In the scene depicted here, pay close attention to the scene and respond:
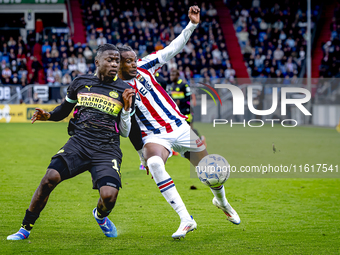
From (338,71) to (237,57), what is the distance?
6.66m

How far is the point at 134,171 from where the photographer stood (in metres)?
8.90

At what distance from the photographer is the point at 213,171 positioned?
4930mm

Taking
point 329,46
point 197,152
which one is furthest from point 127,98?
point 329,46

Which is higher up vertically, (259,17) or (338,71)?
(259,17)

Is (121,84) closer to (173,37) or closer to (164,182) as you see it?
(164,182)

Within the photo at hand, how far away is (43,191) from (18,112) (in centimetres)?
1844

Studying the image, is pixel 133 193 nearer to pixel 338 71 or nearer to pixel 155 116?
pixel 155 116

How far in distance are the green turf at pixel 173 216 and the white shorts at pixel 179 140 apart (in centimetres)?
84

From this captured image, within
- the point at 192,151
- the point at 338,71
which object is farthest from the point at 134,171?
the point at 338,71

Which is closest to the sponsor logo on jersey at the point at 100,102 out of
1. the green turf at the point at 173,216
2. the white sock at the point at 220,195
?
the green turf at the point at 173,216

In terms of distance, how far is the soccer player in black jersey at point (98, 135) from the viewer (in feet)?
14.3

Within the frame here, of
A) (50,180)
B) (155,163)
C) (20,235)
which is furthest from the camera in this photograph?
(155,163)

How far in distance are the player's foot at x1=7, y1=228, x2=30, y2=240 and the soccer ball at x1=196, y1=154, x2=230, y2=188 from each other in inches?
73.1

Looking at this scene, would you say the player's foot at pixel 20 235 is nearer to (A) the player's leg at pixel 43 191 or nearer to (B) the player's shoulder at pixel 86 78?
(A) the player's leg at pixel 43 191
